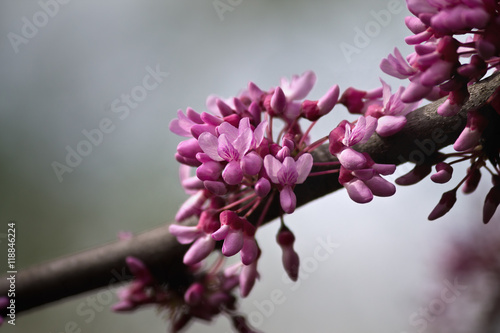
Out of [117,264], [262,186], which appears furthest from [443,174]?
[117,264]

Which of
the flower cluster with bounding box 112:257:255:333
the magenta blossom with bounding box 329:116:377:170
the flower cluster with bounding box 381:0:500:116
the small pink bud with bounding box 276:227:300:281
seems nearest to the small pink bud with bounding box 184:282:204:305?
the flower cluster with bounding box 112:257:255:333

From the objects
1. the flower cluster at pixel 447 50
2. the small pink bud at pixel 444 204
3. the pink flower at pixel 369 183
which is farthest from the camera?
the small pink bud at pixel 444 204

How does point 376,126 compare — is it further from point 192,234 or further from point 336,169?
point 192,234

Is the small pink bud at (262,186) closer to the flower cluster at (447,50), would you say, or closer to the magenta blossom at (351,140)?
the magenta blossom at (351,140)

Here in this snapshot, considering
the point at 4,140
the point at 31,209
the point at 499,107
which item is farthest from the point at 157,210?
the point at 499,107

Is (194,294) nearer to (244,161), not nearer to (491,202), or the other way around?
(244,161)

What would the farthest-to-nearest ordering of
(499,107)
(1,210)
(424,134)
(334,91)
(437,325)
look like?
(1,210), (437,325), (334,91), (424,134), (499,107)

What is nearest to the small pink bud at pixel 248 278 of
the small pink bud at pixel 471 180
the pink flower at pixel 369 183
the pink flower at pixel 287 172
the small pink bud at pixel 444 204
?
the pink flower at pixel 287 172
